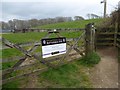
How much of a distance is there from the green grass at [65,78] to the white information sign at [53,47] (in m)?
0.64

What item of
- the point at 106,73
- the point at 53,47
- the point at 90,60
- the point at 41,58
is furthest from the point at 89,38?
the point at 41,58

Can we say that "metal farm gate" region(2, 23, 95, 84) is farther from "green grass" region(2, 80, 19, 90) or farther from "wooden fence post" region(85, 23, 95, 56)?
"green grass" region(2, 80, 19, 90)

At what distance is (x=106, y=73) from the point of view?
8133 millimetres

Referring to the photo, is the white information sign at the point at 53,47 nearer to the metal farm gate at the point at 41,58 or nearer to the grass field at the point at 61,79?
the metal farm gate at the point at 41,58

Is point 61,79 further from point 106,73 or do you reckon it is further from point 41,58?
point 106,73

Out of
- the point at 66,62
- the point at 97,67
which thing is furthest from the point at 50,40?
the point at 97,67

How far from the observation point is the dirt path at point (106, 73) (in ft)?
24.0

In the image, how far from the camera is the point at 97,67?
28.0ft

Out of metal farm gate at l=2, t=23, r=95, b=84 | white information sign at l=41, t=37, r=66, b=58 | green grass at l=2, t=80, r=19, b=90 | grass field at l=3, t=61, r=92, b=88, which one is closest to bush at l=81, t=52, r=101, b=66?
metal farm gate at l=2, t=23, r=95, b=84

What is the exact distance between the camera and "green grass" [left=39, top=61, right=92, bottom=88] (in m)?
6.73

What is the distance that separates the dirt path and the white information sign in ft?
5.08

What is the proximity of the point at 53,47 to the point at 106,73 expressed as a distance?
8.13ft

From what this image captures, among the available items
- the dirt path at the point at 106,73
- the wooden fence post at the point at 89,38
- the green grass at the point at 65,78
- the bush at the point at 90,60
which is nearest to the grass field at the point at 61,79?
the green grass at the point at 65,78

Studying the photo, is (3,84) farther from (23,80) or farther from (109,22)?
(109,22)
